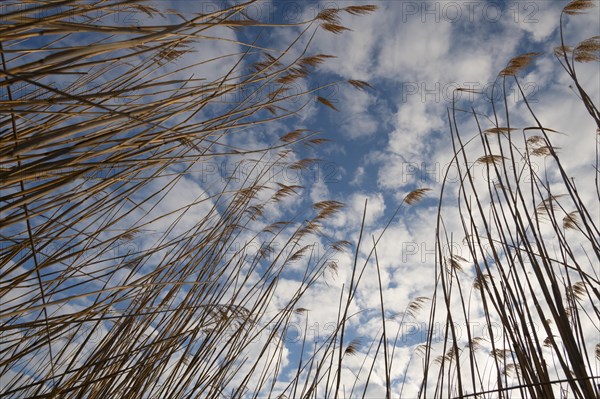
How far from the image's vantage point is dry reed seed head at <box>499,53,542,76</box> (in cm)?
185

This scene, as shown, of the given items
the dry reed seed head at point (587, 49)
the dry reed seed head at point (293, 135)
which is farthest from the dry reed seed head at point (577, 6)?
the dry reed seed head at point (293, 135)

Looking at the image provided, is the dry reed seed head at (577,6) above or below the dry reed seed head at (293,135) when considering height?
above

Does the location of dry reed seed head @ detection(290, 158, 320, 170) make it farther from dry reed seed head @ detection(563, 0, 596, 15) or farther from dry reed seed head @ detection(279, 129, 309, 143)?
dry reed seed head @ detection(563, 0, 596, 15)

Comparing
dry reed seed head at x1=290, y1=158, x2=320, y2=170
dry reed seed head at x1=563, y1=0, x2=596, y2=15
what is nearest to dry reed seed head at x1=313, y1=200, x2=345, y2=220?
dry reed seed head at x1=290, y1=158, x2=320, y2=170

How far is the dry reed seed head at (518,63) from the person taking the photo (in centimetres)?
185

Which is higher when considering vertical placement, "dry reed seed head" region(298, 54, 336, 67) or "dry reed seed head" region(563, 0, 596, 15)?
"dry reed seed head" region(563, 0, 596, 15)

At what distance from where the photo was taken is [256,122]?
136 centimetres

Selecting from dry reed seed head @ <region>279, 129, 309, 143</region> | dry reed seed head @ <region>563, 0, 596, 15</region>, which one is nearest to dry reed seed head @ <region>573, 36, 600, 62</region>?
dry reed seed head @ <region>563, 0, 596, 15</region>

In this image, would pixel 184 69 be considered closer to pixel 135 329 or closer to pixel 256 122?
pixel 256 122

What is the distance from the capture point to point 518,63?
1.88 meters

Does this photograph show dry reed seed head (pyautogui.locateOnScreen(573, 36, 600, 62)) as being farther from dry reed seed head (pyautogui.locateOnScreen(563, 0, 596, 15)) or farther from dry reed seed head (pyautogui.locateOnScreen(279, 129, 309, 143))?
dry reed seed head (pyautogui.locateOnScreen(279, 129, 309, 143))

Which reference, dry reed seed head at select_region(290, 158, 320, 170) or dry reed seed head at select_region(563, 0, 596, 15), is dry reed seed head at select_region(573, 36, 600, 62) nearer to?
dry reed seed head at select_region(563, 0, 596, 15)

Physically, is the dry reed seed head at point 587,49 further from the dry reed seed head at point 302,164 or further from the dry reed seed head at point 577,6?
the dry reed seed head at point 302,164

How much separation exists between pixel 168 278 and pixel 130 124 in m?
0.90
